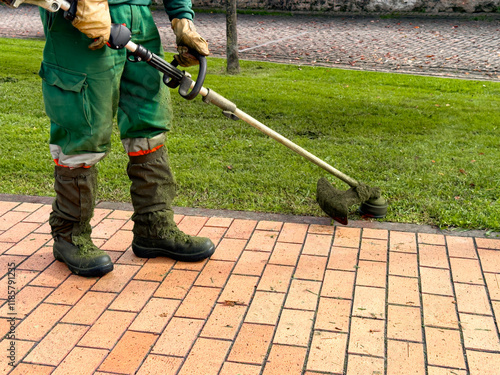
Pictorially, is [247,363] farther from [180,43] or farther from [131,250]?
[180,43]

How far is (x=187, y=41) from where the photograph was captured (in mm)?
2930

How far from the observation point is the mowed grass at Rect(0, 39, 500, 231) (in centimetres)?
414

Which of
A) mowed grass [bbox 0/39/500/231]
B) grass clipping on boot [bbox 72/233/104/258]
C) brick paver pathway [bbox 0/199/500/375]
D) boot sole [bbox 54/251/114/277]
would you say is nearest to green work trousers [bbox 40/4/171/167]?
grass clipping on boot [bbox 72/233/104/258]

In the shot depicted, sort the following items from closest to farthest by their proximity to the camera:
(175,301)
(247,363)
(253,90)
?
(247,363), (175,301), (253,90)

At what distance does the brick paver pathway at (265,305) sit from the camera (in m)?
2.45

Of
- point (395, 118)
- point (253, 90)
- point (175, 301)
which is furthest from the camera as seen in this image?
point (253, 90)

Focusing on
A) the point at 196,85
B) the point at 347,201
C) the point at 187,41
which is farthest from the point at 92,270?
the point at 347,201

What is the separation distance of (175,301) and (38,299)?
0.71 metres

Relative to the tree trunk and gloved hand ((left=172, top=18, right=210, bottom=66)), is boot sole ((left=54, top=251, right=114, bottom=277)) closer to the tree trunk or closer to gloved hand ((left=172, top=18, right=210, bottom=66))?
gloved hand ((left=172, top=18, right=210, bottom=66))

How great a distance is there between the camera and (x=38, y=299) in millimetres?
2904

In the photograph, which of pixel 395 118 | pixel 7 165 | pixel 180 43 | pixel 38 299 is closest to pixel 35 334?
pixel 38 299

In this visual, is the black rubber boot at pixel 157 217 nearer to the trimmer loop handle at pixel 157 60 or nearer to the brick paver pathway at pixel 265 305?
the brick paver pathway at pixel 265 305

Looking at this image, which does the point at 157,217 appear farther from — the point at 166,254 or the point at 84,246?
the point at 84,246

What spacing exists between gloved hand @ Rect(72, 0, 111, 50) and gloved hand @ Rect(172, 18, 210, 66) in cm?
46
